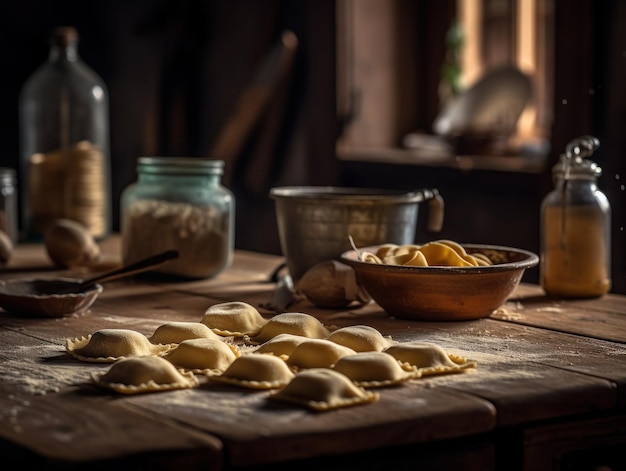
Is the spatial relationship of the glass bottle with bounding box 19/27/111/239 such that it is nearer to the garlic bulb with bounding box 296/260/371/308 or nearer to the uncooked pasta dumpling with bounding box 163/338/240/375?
the garlic bulb with bounding box 296/260/371/308

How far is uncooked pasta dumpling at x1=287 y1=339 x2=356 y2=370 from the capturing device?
1.26 m

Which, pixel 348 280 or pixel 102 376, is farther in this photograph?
pixel 348 280

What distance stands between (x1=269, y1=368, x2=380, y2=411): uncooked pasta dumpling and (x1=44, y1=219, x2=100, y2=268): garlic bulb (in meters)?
1.10

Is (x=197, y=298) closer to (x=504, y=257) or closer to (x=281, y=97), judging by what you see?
(x=504, y=257)

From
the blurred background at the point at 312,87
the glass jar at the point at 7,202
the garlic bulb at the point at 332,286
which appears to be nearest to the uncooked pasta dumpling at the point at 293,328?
the garlic bulb at the point at 332,286

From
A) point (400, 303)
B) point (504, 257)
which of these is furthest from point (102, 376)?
point (504, 257)

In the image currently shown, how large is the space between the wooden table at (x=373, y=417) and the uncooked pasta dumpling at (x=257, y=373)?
0.02 meters

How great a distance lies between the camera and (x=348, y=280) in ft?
5.57

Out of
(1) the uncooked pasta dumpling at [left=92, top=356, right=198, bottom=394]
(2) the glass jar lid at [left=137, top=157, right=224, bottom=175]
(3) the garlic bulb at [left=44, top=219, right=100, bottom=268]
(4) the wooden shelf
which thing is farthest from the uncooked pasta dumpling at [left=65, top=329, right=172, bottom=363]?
(4) the wooden shelf

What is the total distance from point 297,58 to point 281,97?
0.45 feet

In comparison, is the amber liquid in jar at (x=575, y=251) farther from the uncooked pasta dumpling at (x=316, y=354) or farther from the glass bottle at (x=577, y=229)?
the uncooked pasta dumpling at (x=316, y=354)

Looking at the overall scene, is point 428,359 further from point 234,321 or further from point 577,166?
point 577,166

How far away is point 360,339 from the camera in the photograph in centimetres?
135

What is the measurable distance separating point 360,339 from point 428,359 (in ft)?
0.35
